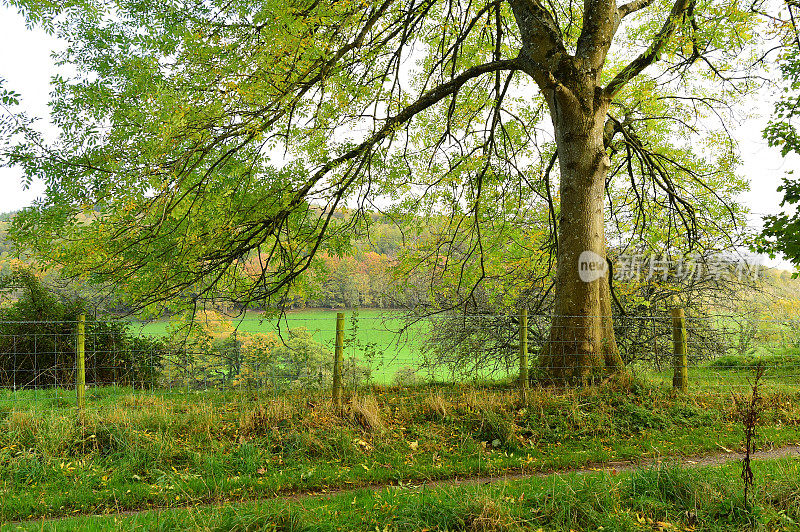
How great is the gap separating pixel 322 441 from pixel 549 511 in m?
2.95

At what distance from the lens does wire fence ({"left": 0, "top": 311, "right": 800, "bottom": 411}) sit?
7.43 meters

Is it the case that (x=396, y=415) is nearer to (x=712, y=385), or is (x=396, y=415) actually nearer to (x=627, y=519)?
(x=627, y=519)

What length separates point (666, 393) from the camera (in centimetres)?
736

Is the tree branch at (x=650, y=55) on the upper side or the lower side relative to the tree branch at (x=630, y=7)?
lower

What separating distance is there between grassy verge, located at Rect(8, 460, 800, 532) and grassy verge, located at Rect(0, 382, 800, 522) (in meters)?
0.76

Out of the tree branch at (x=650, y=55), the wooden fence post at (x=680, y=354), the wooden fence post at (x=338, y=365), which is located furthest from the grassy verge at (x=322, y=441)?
the tree branch at (x=650, y=55)

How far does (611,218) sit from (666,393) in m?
5.80

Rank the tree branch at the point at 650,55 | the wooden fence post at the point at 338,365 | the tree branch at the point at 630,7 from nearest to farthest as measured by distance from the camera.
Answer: the wooden fence post at the point at 338,365, the tree branch at the point at 650,55, the tree branch at the point at 630,7

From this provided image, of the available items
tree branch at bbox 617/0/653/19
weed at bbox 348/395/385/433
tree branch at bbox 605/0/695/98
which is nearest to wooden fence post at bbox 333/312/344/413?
weed at bbox 348/395/385/433

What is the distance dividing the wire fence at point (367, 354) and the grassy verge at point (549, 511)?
2870 mm

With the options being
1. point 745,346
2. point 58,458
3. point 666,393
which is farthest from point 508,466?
point 745,346

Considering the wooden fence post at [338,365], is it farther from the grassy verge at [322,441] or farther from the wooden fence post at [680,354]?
the wooden fence post at [680,354]

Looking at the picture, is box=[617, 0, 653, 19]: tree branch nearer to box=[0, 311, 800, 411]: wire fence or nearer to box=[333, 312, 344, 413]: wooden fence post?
box=[0, 311, 800, 411]: wire fence

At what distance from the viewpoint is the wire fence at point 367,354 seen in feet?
24.4
